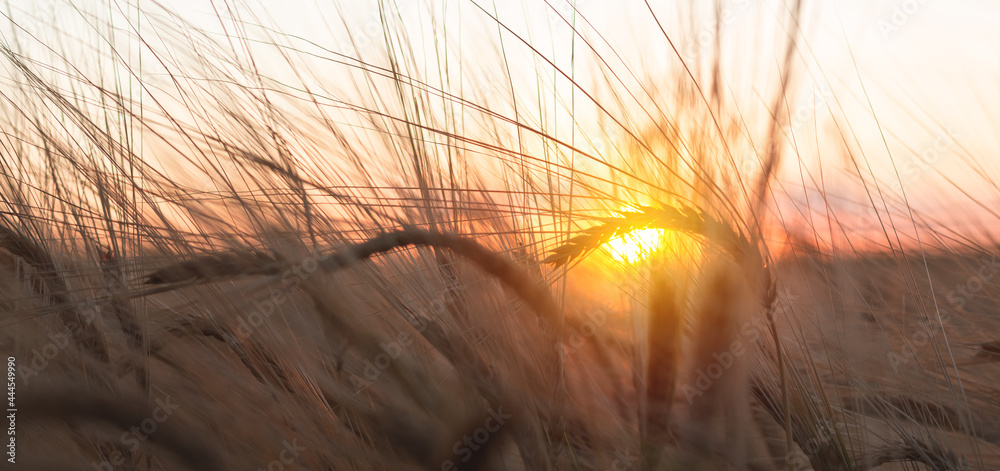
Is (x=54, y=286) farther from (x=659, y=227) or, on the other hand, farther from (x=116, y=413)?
(x=659, y=227)

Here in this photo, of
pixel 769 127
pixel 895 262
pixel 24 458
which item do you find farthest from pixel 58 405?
pixel 895 262

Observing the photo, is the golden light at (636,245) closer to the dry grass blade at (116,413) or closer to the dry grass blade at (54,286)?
the dry grass blade at (116,413)

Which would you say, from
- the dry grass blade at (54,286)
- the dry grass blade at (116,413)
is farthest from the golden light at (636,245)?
the dry grass blade at (54,286)

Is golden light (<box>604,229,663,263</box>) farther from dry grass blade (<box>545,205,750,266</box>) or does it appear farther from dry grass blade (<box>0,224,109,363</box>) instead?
dry grass blade (<box>0,224,109,363</box>)

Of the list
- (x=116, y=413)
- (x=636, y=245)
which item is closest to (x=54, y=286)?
(x=116, y=413)

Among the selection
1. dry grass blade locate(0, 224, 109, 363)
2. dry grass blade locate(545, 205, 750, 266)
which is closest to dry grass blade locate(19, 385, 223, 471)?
dry grass blade locate(0, 224, 109, 363)

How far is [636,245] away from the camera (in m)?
0.61

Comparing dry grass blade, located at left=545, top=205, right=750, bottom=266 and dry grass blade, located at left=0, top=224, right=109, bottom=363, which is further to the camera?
dry grass blade, located at left=0, top=224, right=109, bottom=363

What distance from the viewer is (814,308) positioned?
2.04 ft

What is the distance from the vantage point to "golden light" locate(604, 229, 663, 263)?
59 cm

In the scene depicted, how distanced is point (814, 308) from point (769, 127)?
0.74ft

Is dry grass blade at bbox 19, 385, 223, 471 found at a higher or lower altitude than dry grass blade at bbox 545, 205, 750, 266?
lower

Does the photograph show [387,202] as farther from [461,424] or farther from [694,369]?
[694,369]

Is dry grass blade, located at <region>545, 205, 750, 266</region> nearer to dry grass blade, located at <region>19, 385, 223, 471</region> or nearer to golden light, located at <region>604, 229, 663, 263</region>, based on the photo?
golden light, located at <region>604, 229, 663, 263</region>
